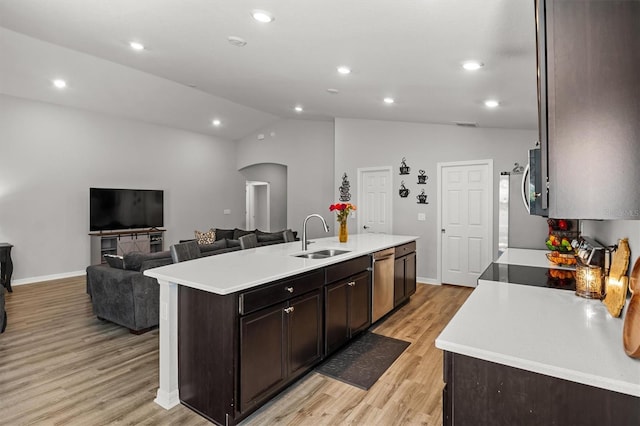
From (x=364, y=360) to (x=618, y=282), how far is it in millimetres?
2064

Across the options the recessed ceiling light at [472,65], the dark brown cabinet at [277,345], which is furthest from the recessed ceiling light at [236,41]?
the dark brown cabinet at [277,345]

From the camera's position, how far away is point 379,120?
21.1 feet

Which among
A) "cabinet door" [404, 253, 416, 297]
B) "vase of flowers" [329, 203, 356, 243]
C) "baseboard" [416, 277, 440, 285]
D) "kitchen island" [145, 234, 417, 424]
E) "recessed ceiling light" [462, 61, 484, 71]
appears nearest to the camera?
"kitchen island" [145, 234, 417, 424]

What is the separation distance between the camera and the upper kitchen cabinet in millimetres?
871

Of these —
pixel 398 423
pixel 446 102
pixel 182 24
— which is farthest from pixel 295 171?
pixel 398 423

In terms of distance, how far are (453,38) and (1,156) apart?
274 inches

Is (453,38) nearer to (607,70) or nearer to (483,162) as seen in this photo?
(607,70)

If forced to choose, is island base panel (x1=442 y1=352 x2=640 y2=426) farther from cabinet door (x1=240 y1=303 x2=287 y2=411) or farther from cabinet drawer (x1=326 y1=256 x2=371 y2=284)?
cabinet drawer (x1=326 y1=256 x2=371 y2=284)

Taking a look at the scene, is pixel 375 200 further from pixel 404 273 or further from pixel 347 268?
pixel 347 268

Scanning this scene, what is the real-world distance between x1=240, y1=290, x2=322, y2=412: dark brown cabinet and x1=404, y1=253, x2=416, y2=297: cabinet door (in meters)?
2.12

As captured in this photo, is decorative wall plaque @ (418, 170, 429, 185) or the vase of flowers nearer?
the vase of flowers

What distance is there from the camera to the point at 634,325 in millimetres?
1109

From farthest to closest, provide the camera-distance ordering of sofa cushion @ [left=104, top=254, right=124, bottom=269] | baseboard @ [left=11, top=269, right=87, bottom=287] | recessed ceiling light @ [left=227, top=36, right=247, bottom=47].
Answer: baseboard @ [left=11, top=269, right=87, bottom=287], sofa cushion @ [left=104, top=254, right=124, bottom=269], recessed ceiling light @ [left=227, top=36, right=247, bottom=47]

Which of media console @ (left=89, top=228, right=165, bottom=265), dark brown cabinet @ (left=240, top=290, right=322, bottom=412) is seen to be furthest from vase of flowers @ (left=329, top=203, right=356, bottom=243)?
media console @ (left=89, top=228, right=165, bottom=265)
